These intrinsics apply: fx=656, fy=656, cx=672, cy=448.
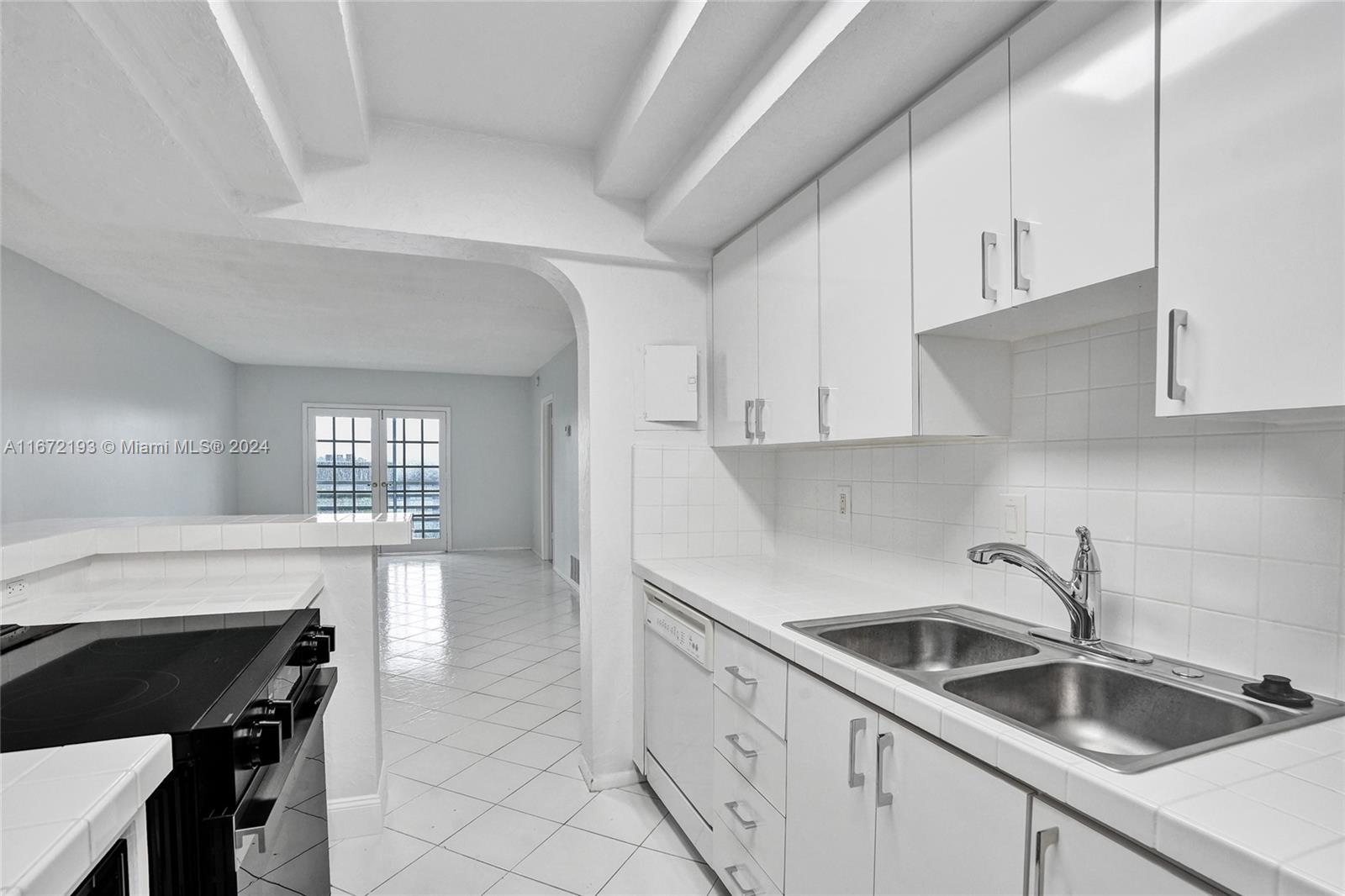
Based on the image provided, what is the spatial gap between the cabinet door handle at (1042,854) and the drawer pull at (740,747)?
861 millimetres

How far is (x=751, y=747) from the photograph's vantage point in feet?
5.78

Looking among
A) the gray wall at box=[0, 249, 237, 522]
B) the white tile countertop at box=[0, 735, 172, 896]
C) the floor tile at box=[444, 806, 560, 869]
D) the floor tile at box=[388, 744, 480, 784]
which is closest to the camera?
A: the white tile countertop at box=[0, 735, 172, 896]

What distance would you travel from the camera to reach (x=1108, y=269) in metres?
1.16

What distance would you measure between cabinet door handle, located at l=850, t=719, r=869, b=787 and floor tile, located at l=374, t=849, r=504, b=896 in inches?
51.8

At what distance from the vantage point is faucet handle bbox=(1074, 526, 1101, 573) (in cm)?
144

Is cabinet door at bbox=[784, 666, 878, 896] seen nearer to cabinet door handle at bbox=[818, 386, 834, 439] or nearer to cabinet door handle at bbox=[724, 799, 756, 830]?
cabinet door handle at bbox=[724, 799, 756, 830]

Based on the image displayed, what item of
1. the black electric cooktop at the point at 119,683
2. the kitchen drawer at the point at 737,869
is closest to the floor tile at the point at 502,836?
the kitchen drawer at the point at 737,869

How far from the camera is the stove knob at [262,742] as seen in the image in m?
1.09

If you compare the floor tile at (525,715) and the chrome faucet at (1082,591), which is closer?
the chrome faucet at (1082,591)

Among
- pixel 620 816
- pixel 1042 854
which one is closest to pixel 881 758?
pixel 1042 854

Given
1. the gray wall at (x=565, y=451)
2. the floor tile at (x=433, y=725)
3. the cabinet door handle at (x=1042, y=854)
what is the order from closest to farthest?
the cabinet door handle at (x=1042, y=854) < the floor tile at (x=433, y=725) < the gray wall at (x=565, y=451)

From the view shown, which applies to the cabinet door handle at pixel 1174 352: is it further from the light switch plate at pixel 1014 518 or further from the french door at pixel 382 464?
the french door at pixel 382 464

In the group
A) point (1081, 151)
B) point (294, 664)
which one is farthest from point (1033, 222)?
point (294, 664)

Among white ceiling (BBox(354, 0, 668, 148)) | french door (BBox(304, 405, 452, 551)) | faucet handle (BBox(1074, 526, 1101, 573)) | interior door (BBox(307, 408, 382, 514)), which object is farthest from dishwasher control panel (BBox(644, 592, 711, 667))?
interior door (BBox(307, 408, 382, 514))
